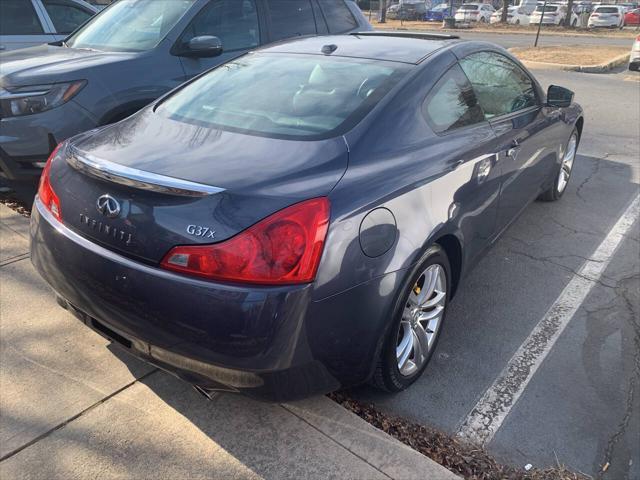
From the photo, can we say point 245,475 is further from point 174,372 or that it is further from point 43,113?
point 43,113

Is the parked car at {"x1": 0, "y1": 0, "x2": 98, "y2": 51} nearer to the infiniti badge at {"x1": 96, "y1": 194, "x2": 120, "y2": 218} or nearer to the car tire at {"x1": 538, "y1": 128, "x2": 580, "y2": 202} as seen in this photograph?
the infiniti badge at {"x1": 96, "y1": 194, "x2": 120, "y2": 218}

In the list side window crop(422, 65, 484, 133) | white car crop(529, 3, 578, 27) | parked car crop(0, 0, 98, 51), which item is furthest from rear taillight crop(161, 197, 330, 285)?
white car crop(529, 3, 578, 27)

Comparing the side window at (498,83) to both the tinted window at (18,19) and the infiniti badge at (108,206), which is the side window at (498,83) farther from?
the tinted window at (18,19)

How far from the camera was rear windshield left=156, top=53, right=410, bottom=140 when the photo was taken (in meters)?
2.65

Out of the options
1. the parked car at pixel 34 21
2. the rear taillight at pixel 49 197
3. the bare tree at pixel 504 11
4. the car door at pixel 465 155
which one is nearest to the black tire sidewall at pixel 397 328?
the car door at pixel 465 155

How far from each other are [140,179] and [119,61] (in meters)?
2.75

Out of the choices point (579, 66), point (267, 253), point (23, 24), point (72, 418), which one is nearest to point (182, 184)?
point (267, 253)

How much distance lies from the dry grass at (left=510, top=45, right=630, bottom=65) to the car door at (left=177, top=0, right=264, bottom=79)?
12.9 m

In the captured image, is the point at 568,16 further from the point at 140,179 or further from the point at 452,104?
the point at 140,179

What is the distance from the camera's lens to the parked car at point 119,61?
4.13 m

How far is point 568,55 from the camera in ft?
58.6

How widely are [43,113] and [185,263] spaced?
2807 mm

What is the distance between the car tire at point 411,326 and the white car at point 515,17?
144ft

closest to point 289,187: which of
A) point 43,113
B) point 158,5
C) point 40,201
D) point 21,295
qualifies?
point 40,201
